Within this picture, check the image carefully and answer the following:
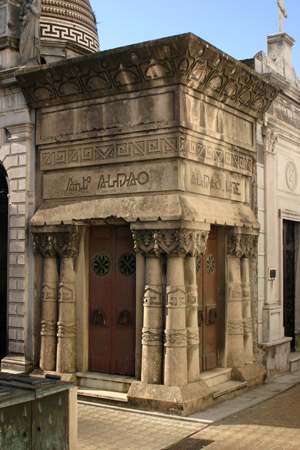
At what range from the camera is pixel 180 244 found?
940 cm

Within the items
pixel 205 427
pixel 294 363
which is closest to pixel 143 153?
pixel 205 427

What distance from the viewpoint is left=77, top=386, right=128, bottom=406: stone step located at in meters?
9.70

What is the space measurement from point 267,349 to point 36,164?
6157 millimetres

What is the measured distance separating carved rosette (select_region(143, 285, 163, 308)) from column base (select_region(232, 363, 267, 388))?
261cm

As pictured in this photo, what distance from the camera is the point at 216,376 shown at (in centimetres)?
1062

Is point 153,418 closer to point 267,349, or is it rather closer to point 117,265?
point 117,265

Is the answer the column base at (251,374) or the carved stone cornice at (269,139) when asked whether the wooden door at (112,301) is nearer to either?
the column base at (251,374)

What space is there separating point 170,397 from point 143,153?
4161mm

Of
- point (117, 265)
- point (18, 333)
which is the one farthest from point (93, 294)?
point (18, 333)

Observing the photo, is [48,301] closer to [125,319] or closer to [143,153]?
[125,319]

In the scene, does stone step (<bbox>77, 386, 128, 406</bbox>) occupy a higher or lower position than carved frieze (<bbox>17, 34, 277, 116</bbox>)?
lower

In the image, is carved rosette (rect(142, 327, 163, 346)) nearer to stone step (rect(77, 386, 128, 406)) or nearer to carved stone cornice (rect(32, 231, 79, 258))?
stone step (rect(77, 386, 128, 406))

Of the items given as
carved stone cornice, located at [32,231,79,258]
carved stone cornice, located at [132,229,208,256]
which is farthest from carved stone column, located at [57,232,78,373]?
carved stone cornice, located at [132,229,208,256]

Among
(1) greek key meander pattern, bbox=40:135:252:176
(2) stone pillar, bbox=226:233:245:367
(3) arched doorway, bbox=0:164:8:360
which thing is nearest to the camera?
(1) greek key meander pattern, bbox=40:135:252:176
